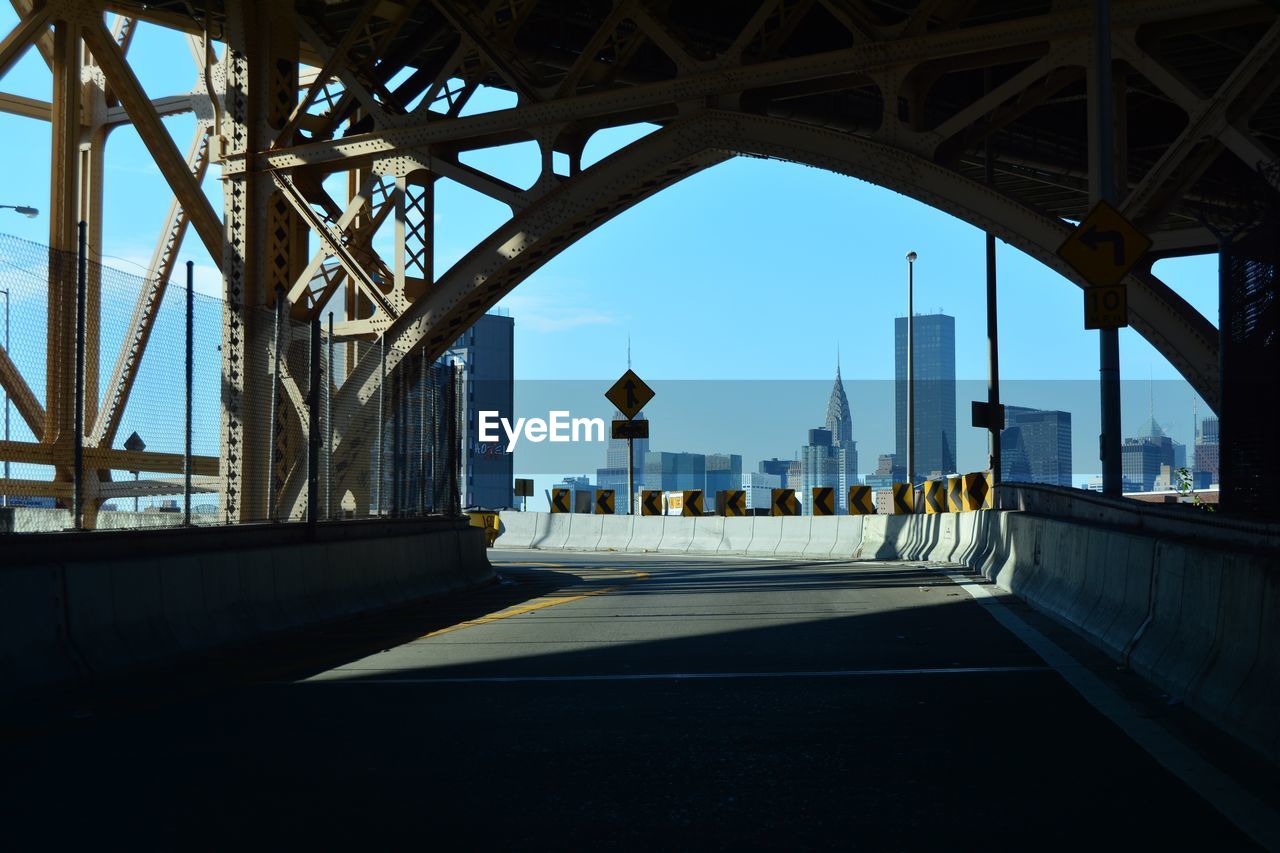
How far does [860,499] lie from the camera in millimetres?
39906

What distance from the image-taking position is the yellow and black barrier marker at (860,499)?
39.4 meters

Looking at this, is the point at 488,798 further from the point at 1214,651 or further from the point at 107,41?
the point at 107,41

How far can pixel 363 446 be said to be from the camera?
1922cm

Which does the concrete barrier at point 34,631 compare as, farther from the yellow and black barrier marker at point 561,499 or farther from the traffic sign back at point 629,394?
the yellow and black barrier marker at point 561,499

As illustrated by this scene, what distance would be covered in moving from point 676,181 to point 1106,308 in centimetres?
1037

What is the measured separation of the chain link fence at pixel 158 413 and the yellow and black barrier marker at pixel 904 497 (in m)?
23.2

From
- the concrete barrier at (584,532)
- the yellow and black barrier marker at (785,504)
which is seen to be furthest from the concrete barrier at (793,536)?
the yellow and black barrier marker at (785,504)

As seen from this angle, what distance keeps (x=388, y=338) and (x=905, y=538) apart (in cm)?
1146

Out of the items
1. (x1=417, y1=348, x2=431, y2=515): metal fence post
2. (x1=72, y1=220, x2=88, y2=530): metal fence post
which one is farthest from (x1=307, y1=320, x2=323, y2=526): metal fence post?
(x1=417, y1=348, x2=431, y2=515): metal fence post

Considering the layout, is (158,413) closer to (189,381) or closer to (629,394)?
(189,381)

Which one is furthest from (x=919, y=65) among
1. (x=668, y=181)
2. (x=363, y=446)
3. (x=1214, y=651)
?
(x=1214, y=651)

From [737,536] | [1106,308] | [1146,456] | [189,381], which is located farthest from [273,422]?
[1146,456]

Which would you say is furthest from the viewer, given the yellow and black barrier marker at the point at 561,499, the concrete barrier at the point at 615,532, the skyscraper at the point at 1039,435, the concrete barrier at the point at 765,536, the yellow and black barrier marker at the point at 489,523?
the skyscraper at the point at 1039,435

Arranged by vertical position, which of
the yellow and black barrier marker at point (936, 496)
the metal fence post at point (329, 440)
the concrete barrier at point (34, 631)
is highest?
the metal fence post at point (329, 440)
